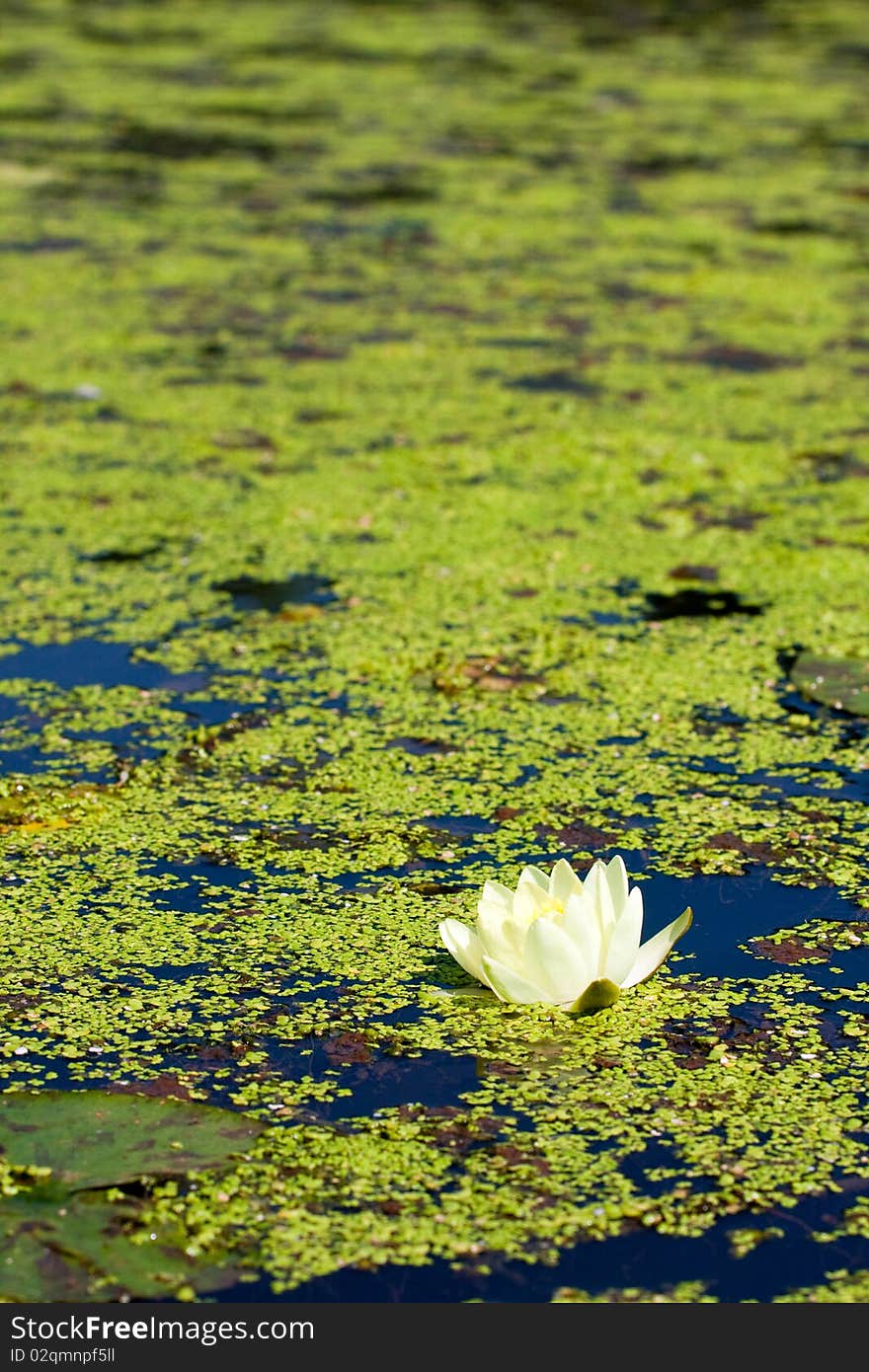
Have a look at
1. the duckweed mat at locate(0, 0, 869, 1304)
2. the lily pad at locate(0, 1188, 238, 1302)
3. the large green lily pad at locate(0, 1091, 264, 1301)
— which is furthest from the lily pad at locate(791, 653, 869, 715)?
the lily pad at locate(0, 1188, 238, 1302)

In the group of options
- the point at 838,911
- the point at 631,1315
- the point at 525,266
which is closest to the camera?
the point at 631,1315

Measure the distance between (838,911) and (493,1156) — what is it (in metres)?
0.77

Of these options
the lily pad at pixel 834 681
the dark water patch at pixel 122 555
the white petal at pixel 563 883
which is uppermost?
the dark water patch at pixel 122 555

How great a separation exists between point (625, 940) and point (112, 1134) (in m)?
0.67

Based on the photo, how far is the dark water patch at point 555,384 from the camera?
516 centimetres

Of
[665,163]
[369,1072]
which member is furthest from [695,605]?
[665,163]

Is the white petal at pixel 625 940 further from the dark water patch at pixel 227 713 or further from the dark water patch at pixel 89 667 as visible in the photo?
the dark water patch at pixel 89 667

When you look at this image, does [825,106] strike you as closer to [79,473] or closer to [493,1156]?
[79,473]

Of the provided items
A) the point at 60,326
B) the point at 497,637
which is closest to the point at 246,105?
the point at 60,326

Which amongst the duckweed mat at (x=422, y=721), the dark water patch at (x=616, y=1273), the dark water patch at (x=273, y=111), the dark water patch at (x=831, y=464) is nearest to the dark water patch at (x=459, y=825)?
the duckweed mat at (x=422, y=721)

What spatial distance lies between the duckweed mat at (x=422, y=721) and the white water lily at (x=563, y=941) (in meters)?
0.05

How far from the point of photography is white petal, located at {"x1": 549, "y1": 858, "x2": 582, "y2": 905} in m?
2.28

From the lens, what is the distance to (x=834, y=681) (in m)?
3.33

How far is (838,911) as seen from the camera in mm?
2545
